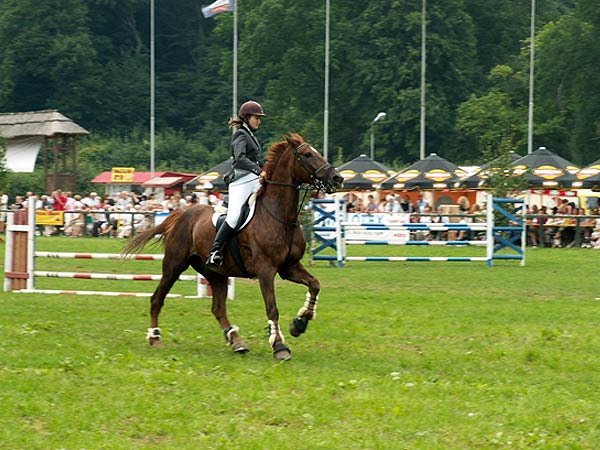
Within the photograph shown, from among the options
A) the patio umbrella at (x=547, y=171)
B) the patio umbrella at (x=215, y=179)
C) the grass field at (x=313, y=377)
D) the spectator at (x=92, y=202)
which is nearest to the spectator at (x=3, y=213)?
the spectator at (x=92, y=202)

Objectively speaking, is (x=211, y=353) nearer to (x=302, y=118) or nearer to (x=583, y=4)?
(x=583, y=4)

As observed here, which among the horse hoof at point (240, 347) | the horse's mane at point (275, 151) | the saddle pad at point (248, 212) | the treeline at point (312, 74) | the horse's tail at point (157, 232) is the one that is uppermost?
the treeline at point (312, 74)

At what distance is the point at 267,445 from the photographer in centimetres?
749

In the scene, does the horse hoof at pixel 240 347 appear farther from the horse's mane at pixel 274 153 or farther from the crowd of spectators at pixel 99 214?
the crowd of spectators at pixel 99 214

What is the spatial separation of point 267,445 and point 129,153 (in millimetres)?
Answer: 67142

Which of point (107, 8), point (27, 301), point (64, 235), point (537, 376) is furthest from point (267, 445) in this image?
point (107, 8)

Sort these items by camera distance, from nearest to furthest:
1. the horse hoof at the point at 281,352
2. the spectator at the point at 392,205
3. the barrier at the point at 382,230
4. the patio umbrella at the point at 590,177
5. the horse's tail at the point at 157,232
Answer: the horse hoof at the point at 281,352 < the horse's tail at the point at 157,232 < the barrier at the point at 382,230 < the patio umbrella at the point at 590,177 < the spectator at the point at 392,205

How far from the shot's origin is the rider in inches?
461

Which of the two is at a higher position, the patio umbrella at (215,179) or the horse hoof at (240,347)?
the patio umbrella at (215,179)

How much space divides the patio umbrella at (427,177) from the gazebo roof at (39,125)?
72.8 ft

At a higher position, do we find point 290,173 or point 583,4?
point 583,4

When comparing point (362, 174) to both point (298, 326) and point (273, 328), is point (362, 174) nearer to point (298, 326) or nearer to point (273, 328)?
point (298, 326)

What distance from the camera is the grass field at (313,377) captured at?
7.80 meters

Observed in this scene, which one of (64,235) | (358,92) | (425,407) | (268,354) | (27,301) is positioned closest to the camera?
(425,407)
